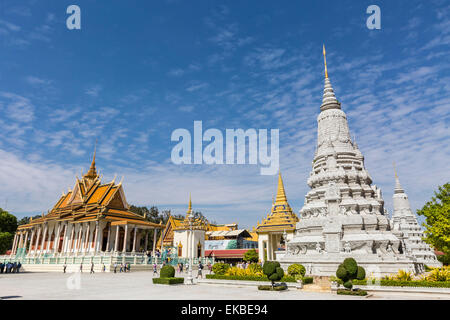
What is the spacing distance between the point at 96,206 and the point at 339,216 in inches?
1425

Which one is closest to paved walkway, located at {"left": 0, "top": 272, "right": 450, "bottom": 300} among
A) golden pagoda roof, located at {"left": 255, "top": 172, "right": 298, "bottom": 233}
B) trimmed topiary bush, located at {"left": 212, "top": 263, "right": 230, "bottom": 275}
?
trimmed topiary bush, located at {"left": 212, "top": 263, "right": 230, "bottom": 275}

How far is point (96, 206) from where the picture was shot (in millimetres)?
44938

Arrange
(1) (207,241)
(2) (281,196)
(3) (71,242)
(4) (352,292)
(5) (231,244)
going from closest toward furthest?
1. (4) (352,292)
2. (3) (71,242)
3. (2) (281,196)
4. (5) (231,244)
5. (1) (207,241)

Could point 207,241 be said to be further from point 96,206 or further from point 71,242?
point 71,242

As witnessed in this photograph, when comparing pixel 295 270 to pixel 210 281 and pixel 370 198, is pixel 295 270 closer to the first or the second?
pixel 210 281

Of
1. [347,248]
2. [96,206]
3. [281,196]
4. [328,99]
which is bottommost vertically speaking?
[347,248]

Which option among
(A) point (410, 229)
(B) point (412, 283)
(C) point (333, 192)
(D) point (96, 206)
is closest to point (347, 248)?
(C) point (333, 192)

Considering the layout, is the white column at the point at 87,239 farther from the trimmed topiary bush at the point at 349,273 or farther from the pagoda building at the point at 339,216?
the trimmed topiary bush at the point at 349,273

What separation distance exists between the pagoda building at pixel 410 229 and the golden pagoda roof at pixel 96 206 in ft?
116

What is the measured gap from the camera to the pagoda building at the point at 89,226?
4272 centimetres

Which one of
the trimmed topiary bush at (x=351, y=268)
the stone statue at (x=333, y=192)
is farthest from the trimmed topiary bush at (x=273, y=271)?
the stone statue at (x=333, y=192)

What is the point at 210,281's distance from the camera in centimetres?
1944
